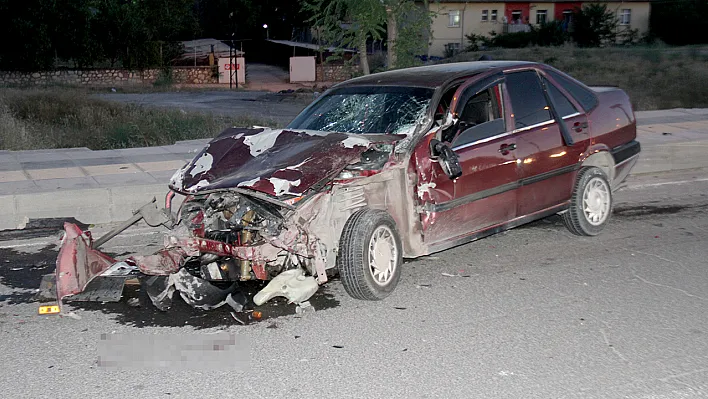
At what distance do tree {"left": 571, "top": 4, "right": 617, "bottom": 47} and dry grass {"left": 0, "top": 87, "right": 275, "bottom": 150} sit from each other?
39.8 metres

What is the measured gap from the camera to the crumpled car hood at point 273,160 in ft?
17.6

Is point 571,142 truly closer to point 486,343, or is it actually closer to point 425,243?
point 425,243

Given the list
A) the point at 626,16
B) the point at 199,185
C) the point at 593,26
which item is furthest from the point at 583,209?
the point at 626,16

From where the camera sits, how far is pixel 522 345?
4.86 metres

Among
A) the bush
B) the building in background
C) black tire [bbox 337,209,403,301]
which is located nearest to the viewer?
black tire [bbox 337,209,403,301]

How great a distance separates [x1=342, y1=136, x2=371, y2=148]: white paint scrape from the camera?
5.70m

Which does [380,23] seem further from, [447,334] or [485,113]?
[447,334]

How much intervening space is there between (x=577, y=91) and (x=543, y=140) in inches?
36.3

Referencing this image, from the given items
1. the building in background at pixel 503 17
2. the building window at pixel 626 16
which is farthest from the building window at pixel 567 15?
the building window at pixel 626 16

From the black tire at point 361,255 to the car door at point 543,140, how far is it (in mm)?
1593

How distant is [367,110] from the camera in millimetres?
6684

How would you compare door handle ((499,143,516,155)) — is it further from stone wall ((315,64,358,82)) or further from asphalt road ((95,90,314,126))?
stone wall ((315,64,358,82))

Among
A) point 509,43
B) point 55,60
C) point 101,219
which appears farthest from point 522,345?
point 509,43

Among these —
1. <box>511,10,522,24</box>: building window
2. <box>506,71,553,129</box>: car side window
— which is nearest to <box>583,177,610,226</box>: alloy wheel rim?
<box>506,71,553,129</box>: car side window
